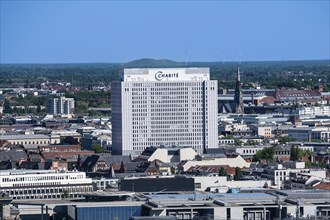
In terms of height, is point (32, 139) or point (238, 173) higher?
point (32, 139)

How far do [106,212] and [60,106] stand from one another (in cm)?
10302

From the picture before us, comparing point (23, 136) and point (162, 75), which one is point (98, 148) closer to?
point (162, 75)

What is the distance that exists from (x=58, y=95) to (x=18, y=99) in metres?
5.93

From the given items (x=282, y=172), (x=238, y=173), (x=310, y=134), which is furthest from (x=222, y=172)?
(x=310, y=134)

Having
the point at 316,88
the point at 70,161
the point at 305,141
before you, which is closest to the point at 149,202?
the point at 70,161

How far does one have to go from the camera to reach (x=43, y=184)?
249 feet

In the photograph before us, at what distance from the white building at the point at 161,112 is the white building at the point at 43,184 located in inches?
825

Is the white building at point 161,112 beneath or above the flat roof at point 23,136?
above

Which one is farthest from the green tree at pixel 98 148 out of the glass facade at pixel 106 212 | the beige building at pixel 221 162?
the glass facade at pixel 106 212

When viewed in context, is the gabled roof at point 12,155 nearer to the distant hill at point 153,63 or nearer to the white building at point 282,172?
the white building at point 282,172

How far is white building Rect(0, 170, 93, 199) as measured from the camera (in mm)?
74500

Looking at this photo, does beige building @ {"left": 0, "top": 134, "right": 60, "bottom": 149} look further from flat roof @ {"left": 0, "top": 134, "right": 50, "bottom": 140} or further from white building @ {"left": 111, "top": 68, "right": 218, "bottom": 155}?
white building @ {"left": 111, "top": 68, "right": 218, "bottom": 155}

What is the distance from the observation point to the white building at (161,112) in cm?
9944

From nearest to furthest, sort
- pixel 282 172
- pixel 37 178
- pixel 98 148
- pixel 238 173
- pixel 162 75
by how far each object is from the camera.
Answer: pixel 37 178
pixel 282 172
pixel 238 173
pixel 162 75
pixel 98 148
